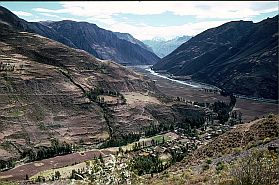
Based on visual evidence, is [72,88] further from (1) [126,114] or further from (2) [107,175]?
(2) [107,175]

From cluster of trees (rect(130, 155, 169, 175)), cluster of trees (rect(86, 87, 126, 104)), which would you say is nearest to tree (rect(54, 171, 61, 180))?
cluster of trees (rect(130, 155, 169, 175))

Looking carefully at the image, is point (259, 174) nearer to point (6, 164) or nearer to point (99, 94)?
point (6, 164)

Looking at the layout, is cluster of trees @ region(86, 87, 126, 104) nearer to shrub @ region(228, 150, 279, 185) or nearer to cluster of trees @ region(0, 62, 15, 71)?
cluster of trees @ region(0, 62, 15, 71)

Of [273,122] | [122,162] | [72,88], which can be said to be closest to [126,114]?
[72,88]

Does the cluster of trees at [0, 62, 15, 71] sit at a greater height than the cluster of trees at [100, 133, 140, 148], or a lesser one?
greater

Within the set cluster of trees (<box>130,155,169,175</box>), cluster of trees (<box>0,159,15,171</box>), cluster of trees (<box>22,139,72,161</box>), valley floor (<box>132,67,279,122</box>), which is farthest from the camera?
valley floor (<box>132,67,279,122</box>)

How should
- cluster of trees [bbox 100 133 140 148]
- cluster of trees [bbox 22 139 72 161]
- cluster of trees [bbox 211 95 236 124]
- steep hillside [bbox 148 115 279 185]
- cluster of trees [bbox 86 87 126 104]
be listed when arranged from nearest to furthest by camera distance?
steep hillside [bbox 148 115 279 185] → cluster of trees [bbox 22 139 72 161] → cluster of trees [bbox 100 133 140 148] → cluster of trees [bbox 86 87 126 104] → cluster of trees [bbox 211 95 236 124]

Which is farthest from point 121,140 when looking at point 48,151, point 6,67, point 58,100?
point 6,67
